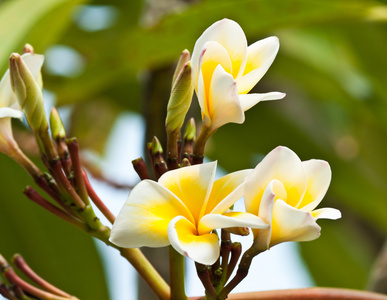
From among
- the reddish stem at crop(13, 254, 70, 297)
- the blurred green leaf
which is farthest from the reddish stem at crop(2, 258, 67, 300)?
the blurred green leaf

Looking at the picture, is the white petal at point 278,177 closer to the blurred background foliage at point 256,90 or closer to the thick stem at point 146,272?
the thick stem at point 146,272

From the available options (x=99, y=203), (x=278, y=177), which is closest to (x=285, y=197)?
(x=278, y=177)

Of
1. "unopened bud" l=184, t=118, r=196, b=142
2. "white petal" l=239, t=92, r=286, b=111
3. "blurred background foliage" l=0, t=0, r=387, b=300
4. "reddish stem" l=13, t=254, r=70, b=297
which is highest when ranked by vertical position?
"white petal" l=239, t=92, r=286, b=111

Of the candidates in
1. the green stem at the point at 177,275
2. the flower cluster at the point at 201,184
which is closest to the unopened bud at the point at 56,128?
the flower cluster at the point at 201,184

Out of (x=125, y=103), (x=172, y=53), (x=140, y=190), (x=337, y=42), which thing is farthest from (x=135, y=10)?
(x=140, y=190)

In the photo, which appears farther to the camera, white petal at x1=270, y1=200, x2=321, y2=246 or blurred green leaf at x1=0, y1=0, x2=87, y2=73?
blurred green leaf at x1=0, y1=0, x2=87, y2=73

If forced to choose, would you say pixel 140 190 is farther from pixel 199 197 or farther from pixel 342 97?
pixel 342 97

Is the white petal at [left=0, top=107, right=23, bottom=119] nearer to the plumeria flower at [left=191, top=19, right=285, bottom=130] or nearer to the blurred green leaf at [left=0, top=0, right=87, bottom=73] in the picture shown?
the plumeria flower at [left=191, top=19, right=285, bottom=130]

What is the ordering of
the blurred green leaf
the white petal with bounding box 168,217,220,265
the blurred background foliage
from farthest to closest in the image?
the blurred background foliage
the blurred green leaf
the white petal with bounding box 168,217,220,265

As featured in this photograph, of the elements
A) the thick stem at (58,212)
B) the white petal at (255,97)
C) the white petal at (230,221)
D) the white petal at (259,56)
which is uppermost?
the white petal at (259,56)
